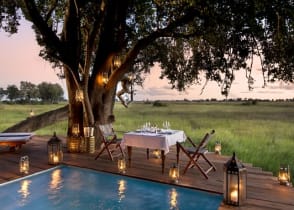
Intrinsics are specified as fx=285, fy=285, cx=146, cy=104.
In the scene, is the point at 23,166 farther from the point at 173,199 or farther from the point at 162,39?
the point at 162,39

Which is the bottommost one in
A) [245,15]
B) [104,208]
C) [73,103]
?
[104,208]

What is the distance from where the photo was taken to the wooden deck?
412cm

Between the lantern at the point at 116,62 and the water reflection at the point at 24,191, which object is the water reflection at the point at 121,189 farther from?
the lantern at the point at 116,62

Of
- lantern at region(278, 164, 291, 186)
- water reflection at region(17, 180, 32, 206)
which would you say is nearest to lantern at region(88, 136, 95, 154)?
water reflection at region(17, 180, 32, 206)

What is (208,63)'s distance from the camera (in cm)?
770

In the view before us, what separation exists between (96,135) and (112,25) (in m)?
3.02

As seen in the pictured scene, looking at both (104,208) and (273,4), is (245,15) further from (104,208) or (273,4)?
→ (104,208)

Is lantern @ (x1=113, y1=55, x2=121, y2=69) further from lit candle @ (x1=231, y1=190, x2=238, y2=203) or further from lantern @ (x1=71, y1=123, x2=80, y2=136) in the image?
lit candle @ (x1=231, y1=190, x2=238, y2=203)

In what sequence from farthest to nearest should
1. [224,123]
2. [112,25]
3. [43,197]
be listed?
1. [224,123]
2. [112,25]
3. [43,197]

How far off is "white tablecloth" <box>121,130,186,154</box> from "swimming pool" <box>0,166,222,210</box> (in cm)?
73

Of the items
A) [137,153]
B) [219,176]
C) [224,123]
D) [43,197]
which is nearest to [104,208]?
[43,197]

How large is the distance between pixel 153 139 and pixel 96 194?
1.57 m

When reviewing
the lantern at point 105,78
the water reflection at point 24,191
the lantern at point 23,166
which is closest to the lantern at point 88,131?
the lantern at point 105,78

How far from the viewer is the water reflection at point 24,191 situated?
427 centimetres
